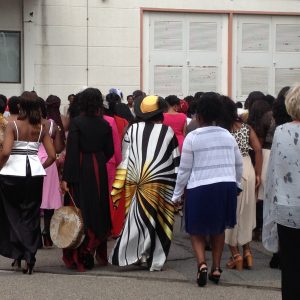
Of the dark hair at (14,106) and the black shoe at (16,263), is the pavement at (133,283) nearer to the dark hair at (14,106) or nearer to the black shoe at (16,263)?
the black shoe at (16,263)

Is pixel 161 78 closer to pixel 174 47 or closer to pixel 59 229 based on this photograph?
pixel 174 47

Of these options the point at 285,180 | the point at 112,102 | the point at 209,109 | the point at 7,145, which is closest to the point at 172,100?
the point at 112,102

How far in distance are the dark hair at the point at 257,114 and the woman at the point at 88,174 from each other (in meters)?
2.01

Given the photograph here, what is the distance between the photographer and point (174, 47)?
21.6 metres

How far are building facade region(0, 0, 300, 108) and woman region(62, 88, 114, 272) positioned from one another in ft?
37.1

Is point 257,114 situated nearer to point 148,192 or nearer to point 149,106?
point 149,106

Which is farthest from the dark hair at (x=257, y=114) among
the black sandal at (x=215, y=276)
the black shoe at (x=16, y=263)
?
the black shoe at (x=16, y=263)

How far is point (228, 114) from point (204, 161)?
0.94 meters

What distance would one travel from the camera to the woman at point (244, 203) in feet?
32.0

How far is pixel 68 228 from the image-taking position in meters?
9.59

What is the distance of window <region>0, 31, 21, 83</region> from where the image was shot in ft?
69.0

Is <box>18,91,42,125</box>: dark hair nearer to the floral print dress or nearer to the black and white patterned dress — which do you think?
the black and white patterned dress

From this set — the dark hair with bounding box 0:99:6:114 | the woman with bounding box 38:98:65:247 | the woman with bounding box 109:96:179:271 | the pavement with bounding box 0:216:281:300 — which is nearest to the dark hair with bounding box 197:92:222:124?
the woman with bounding box 109:96:179:271

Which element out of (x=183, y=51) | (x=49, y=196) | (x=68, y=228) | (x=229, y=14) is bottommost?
(x=68, y=228)
